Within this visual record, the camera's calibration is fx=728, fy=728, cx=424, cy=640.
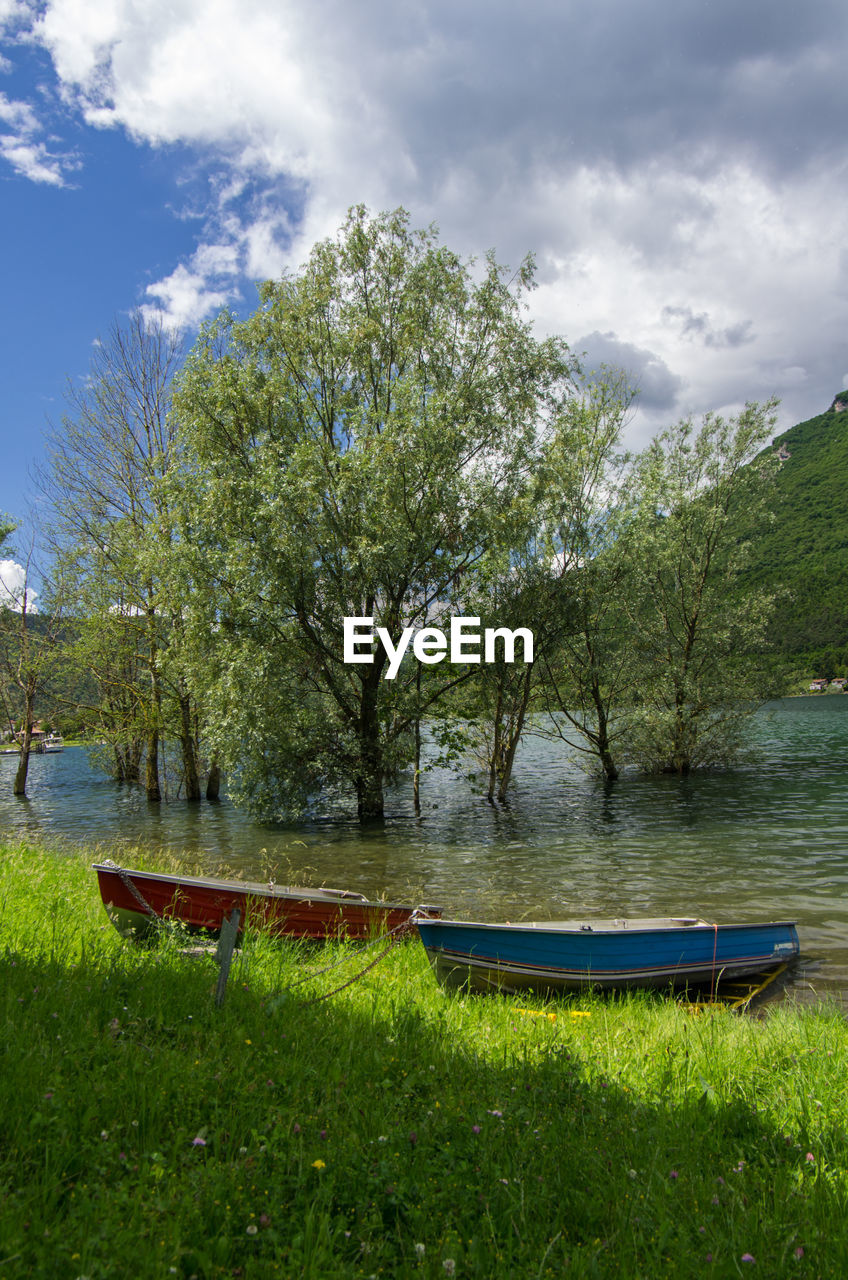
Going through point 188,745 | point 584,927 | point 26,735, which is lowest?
point 584,927

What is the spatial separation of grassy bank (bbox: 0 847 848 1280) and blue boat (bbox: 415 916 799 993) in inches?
60.6

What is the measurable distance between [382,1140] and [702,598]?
29474mm

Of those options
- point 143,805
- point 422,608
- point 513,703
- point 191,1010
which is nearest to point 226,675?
point 422,608

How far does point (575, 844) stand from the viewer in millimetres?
18547

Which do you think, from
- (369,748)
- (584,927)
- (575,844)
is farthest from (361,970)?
(369,748)

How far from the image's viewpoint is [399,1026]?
5.75 meters

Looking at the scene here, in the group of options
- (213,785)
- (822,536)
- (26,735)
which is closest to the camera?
(26,735)

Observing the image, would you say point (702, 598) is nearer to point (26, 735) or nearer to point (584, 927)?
point (584, 927)

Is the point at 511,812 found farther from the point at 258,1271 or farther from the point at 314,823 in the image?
the point at 258,1271

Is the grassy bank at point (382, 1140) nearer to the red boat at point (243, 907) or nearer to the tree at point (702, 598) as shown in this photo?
the red boat at point (243, 907)

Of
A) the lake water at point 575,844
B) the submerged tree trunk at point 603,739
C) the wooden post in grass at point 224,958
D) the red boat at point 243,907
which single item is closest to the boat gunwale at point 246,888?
the red boat at point 243,907

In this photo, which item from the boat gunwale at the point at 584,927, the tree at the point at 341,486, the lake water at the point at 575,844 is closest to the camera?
the boat gunwale at the point at 584,927

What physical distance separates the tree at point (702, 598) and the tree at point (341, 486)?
29.7ft

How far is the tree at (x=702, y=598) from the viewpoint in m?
29.3
